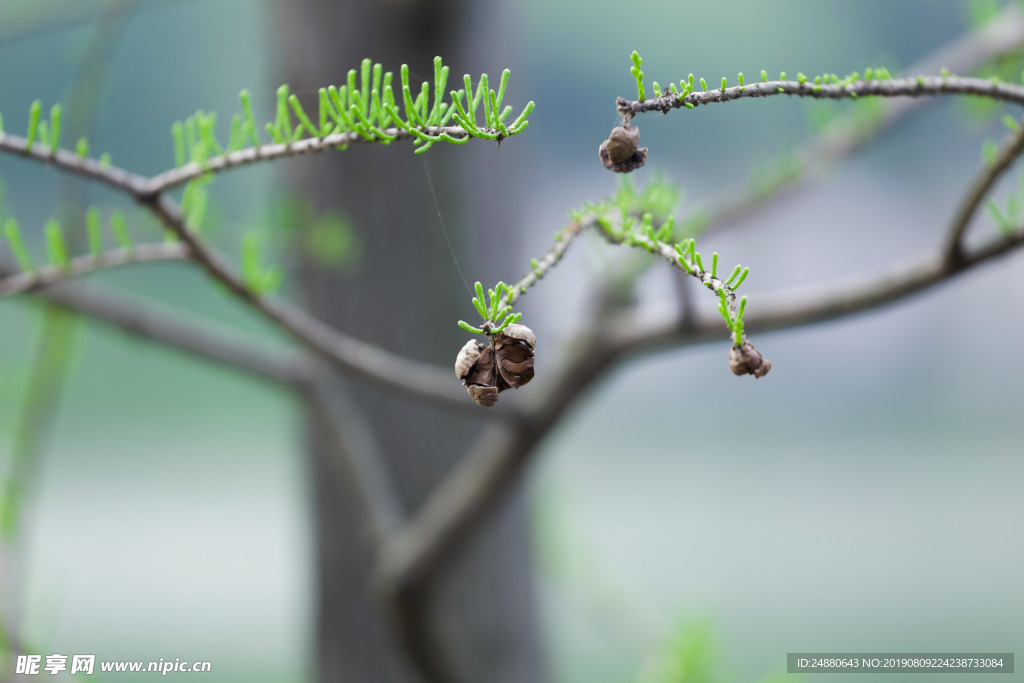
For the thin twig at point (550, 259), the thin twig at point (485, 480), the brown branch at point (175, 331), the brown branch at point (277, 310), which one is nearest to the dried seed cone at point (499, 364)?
the thin twig at point (550, 259)

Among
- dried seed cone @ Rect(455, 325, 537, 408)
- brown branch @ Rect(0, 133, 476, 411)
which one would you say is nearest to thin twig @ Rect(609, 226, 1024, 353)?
brown branch @ Rect(0, 133, 476, 411)

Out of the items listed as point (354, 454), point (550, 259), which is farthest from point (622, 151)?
point (354, 454)

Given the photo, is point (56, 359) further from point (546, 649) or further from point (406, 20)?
point (546, 649)

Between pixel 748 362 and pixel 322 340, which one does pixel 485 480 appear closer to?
pixel 322 340

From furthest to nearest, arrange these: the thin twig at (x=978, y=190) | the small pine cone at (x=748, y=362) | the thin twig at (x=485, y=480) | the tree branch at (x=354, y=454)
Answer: the tree branch at (x=354, y=454) < the thin twig at (x=485, y=480) < the thin twig at (x=978, y=190) < the small pine cone at (x=748, y=362)

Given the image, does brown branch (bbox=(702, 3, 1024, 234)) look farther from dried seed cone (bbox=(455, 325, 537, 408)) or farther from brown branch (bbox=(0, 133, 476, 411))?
dried seed cone (bbox=(455, 325, 537, 408))

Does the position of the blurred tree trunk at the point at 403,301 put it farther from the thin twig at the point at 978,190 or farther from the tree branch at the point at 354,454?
the thin twig at the point at 978,190

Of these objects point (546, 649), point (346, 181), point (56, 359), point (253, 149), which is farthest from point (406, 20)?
point (546, 649)
